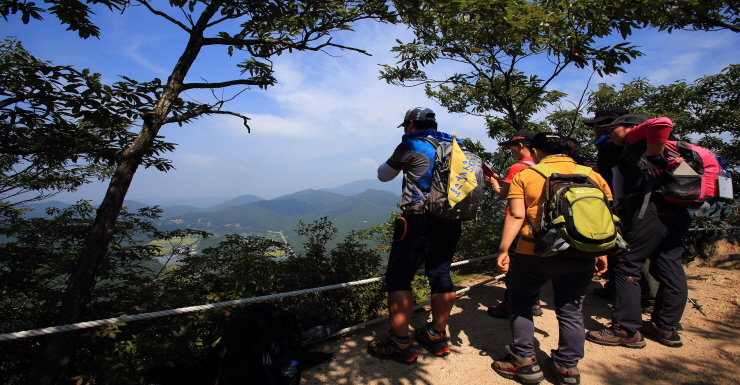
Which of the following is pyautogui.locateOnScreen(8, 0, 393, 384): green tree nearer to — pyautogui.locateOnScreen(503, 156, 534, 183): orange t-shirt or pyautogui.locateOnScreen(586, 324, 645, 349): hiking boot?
pyautogui.locateOnScreen(503, 156, 534, 183): orange t-shirt

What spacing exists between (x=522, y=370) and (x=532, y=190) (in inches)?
52.3

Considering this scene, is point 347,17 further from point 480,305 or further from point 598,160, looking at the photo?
point 480,305

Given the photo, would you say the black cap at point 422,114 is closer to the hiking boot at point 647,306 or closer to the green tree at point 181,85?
the green tree at point 181,85

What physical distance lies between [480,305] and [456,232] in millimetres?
1758

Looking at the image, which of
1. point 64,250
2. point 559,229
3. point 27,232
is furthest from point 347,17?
point 27,232

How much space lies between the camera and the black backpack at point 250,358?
1.92 m

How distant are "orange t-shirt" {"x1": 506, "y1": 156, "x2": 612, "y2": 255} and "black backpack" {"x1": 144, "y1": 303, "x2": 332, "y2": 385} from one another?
181 centimetres

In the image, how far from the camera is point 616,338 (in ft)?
8.92

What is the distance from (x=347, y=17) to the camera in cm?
333

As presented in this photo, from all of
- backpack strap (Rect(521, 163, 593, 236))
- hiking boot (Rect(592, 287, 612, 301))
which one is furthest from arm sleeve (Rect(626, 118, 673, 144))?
hiking boot (Rect(592, 287, 612, 301))

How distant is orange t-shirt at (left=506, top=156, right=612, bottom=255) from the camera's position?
2.19 metres

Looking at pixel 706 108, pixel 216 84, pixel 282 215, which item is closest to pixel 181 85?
pixel 216 84

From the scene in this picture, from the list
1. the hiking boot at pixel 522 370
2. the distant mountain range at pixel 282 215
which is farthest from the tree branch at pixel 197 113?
the distant mountain range at pixel 282 215

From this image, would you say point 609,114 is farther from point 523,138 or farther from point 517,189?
point 517,189
